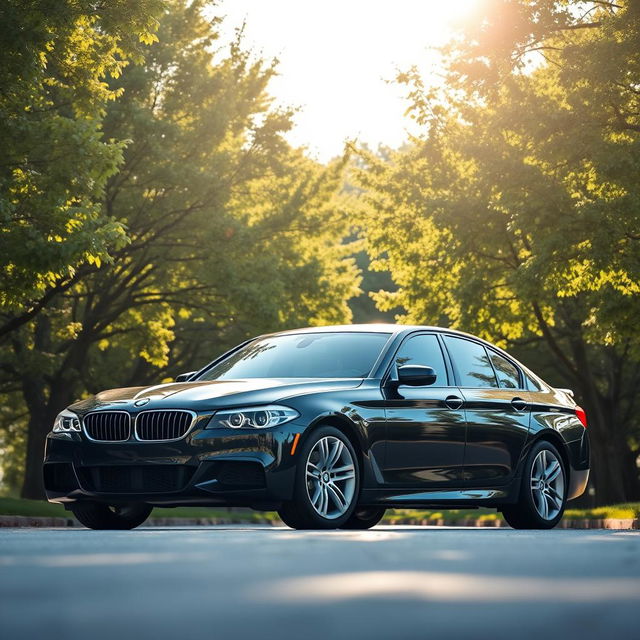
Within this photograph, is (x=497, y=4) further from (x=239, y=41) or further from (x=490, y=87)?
(x=239, y=41)

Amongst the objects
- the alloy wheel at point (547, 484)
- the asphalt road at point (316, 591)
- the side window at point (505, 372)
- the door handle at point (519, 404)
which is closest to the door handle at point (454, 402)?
the door handle at point (519, 404)

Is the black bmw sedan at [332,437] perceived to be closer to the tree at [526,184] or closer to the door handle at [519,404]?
the door handle at [519,404]

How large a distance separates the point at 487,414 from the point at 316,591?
7042 millimetres

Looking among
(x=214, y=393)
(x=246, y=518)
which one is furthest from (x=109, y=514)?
(x=246, y=518)

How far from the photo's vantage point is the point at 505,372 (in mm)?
12203

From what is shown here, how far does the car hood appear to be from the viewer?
9.61m

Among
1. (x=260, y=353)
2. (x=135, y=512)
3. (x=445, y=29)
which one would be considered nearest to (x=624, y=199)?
(x=445, y=29)

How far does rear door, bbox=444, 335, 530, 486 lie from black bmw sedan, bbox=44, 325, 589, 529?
12 mm

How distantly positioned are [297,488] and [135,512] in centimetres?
214

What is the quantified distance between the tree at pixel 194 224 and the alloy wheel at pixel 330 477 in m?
16.2

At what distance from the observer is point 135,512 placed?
1104cm

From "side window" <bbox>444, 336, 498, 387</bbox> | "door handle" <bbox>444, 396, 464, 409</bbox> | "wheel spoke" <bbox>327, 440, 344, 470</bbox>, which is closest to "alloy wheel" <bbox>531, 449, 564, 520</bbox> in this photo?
"side window" <bbox>444, 336, 498, 387</bbox>

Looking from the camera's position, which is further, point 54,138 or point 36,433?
point 36,433

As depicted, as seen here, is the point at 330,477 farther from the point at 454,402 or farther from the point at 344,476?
the point at 454,402
